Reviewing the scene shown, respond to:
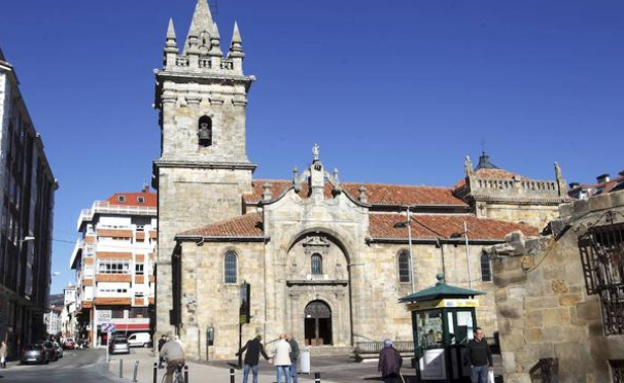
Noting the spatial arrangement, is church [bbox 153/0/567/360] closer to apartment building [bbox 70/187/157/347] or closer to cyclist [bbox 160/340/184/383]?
cyclist [bbox 160/340/184/383]

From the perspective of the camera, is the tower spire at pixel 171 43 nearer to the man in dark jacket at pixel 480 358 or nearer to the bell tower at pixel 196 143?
the bell tower at pixel 196 143

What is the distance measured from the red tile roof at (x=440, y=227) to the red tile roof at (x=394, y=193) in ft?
4.28

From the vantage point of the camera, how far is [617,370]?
11500 mm

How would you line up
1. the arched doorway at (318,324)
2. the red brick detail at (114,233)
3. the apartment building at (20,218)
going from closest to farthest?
the arched doorway at (318,324)
the apartment building at (20,218)
the red brick detail at (114,233)

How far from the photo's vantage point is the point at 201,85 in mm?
43375

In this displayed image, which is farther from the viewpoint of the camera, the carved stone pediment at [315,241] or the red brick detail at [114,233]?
the red brick detail at [114,233]

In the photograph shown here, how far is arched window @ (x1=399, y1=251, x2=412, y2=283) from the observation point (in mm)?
39000

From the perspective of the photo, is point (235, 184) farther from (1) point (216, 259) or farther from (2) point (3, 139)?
(2) point (3, 139)

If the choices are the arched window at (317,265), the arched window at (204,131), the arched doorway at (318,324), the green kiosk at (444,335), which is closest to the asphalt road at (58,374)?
the green kiosk at (444,335)

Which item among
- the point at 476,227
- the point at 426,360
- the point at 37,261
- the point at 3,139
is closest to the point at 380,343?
the point at 476,227

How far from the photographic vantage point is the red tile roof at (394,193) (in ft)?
146

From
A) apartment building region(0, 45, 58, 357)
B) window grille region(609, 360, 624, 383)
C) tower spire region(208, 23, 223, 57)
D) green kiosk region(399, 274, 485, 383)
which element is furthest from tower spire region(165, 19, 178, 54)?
window grille region(609, 360, 624, 383)

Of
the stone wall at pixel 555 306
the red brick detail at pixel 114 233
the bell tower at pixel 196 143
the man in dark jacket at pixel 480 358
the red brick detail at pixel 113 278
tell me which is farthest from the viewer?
the red brick detail at pixel 114 233

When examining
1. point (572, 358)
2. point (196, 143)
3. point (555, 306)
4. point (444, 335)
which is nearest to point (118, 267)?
point (196, 143)
